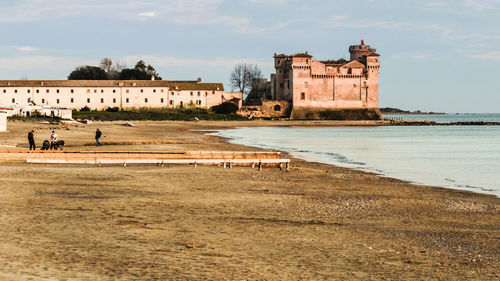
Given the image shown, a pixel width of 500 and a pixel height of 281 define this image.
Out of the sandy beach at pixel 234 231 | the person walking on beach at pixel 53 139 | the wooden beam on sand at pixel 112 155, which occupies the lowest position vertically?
the sandy beach at pixel 234 231

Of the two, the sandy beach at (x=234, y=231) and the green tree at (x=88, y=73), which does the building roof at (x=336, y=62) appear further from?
the sandy beach at (x=234, y=231)

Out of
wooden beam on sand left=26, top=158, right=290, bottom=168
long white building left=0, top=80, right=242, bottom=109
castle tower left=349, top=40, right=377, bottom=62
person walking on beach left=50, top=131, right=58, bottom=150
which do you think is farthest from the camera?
castle tower left=349, top=40, right=377, bottom=62

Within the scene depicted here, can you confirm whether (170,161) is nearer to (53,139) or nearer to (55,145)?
(53,139)

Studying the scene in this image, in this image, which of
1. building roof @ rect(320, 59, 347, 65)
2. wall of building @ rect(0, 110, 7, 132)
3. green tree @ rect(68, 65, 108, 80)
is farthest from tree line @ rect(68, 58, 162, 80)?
wall of building @ rect(0, 110, 7, 132)

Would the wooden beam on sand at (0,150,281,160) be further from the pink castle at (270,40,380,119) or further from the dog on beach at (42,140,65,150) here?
the pink castle at (270,40,380,119)

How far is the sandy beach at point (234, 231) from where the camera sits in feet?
26.0

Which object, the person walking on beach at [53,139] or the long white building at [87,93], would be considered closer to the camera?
the person walking on beach at [53,139]

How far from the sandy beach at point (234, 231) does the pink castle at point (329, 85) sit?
10295cm

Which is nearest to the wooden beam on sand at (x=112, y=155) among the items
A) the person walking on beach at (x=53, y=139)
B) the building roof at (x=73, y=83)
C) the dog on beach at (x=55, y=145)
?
the dog on beach at (x=55, y=145)

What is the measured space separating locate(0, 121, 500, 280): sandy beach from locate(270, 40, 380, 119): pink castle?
103 metres

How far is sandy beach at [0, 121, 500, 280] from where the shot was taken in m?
7.93

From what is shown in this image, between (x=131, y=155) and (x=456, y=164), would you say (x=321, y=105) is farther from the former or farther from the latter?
(x=131, y=155)

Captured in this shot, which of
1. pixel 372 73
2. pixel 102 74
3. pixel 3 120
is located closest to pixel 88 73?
pixel 102 74

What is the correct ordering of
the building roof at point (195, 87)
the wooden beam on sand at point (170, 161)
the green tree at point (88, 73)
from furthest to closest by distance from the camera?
the green tree at point (88, 73) → the building roof at point (195, 87) → the wooden beam on sand at point (170, 161)
